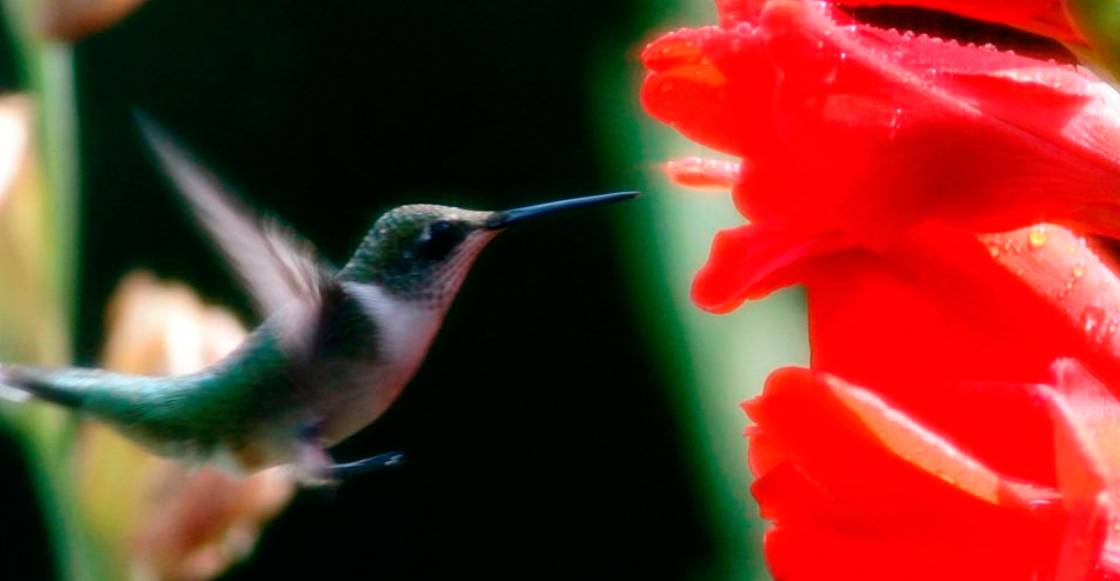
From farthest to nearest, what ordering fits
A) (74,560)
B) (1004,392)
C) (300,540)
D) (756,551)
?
(300,540) < (756,551) < (74,560) < (1004,392)

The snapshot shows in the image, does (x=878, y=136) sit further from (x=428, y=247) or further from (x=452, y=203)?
(x=452, y=203)

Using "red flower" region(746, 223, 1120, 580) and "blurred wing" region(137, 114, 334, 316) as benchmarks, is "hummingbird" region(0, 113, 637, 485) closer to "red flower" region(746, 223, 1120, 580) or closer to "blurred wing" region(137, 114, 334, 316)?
"blurred wing" region(137, 114, 334, 316)

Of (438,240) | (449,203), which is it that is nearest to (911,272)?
(438,240)

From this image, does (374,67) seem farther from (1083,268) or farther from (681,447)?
(1083,268)

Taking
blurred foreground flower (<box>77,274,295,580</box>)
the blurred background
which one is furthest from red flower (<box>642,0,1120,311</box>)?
the blurred background

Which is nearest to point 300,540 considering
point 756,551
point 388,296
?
point 756,551

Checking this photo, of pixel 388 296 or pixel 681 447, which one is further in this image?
pixel 681 447

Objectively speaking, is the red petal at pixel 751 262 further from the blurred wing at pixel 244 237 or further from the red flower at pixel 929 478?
the blurred wing at pixel 244 237
